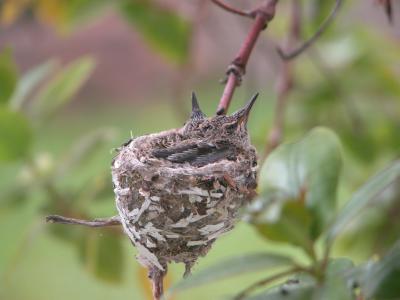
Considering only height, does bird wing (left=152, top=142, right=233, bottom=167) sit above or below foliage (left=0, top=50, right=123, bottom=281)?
below

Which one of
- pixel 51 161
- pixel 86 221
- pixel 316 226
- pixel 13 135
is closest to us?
pixel 316 226

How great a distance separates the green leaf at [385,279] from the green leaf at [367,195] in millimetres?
49

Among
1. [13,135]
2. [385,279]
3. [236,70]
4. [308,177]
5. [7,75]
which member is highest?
[7,75]

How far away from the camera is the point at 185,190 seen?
3.86ft

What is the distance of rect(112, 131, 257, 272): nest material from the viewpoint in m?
1.12

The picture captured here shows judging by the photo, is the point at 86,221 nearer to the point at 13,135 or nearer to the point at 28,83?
the point at 13,135

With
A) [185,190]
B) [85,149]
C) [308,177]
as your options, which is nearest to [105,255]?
[85,149]

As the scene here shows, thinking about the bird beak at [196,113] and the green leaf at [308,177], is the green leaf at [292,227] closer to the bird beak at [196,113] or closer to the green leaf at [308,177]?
the green leaf at [308,177]

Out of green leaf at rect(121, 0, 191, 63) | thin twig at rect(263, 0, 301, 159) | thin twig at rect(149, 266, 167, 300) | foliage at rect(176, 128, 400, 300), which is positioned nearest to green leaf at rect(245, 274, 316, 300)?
foliage at rect(176, 128, 400, 300)

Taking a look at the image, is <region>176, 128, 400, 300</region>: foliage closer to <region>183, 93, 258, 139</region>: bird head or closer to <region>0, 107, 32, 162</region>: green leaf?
<region>183, 93, 258, 139</region>: bird head

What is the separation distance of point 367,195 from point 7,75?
3.19 feet

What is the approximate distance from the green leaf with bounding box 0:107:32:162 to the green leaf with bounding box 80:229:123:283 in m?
0.24

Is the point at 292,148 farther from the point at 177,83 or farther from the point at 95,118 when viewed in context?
the point at 95,118

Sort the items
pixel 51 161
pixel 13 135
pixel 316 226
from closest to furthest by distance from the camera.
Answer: pixel 316 226 < pixel 13 135 < pixel 51 161
